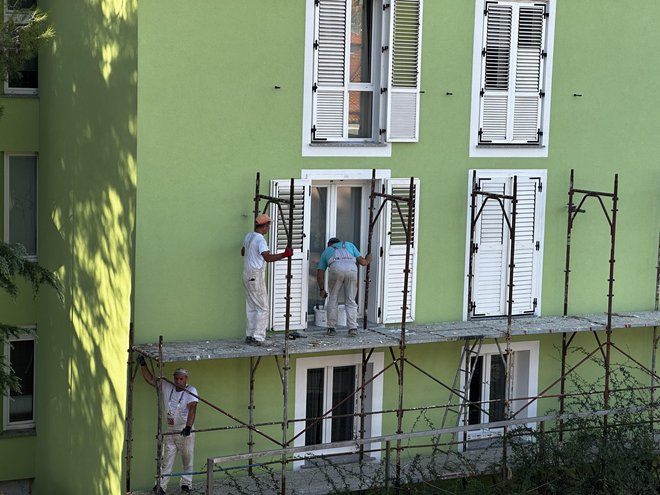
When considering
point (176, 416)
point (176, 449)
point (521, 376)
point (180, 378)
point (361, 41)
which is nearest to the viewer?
point (180, 378)

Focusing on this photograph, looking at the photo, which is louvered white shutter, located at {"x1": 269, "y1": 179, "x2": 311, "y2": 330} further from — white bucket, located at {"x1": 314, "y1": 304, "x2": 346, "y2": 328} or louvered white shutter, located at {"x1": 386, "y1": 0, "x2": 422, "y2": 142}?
louvered white shutter, located at {"x1": 386, "y1": 0, "x2": 422, "y2": 142}

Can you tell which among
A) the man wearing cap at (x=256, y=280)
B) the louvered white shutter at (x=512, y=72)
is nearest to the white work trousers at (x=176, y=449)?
the man wearing cap at (x=256, y=280)

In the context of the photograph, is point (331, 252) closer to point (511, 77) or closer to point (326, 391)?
point (326, 391)

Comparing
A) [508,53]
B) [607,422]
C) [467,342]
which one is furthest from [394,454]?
[508,53]

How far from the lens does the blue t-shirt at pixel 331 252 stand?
1788 centimetres

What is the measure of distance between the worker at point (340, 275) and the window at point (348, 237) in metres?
0.29

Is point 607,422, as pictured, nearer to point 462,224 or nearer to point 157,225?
point 462,224

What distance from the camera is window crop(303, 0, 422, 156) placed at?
58.4 feet

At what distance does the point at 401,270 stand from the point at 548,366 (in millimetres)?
2966

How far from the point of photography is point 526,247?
19578 millimetres

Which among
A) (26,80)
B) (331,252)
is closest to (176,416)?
(331,252)

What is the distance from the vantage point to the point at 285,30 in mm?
17484

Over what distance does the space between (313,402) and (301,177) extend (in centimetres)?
315

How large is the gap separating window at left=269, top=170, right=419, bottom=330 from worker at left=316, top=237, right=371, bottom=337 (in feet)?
0.96
